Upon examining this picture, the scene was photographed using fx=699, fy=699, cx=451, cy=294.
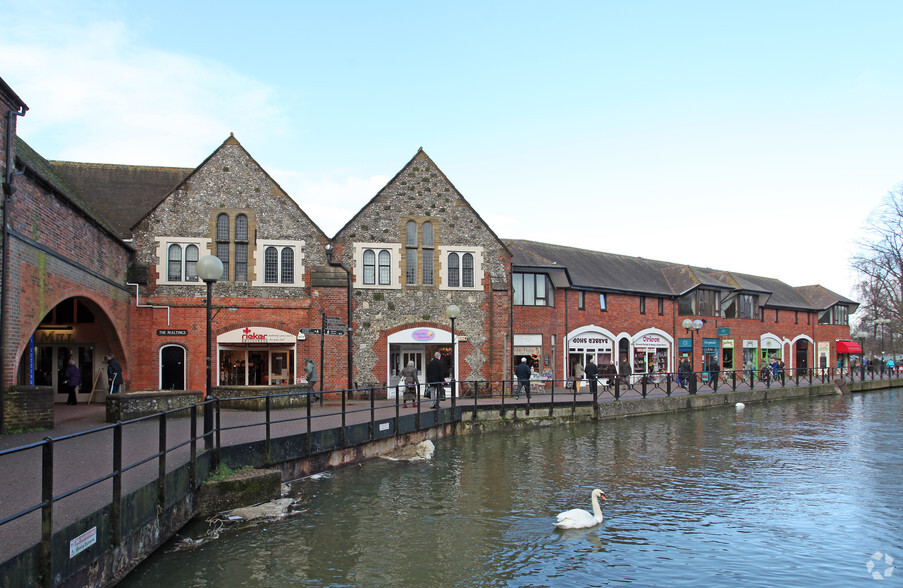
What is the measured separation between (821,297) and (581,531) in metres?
53.6

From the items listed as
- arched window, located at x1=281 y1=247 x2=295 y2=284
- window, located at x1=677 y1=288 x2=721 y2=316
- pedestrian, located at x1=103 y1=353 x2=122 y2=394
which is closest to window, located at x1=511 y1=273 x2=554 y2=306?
arched window, located at x1=281 y1=247 x2=295 y2=284

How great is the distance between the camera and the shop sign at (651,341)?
124ft

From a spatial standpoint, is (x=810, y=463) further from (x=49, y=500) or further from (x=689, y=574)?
(x=49, y=500)

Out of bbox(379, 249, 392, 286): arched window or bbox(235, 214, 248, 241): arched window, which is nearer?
bbox(235, 214, 248, 241): arched window

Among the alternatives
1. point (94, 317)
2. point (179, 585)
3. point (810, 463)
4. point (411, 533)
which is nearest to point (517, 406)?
point (810, 463)

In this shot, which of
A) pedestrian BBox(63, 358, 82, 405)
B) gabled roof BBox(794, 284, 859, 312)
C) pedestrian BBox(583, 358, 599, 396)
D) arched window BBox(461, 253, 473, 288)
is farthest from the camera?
gabled roof BBox(794, 284, 859, 312)

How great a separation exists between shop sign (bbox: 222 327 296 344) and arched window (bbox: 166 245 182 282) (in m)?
2.54

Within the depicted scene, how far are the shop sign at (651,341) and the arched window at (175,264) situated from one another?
77.5 ft

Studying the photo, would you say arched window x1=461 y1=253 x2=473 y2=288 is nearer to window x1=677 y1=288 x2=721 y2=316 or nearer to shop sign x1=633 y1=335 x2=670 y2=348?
shop sign x1=633 y1=335 x2=670 y2=348

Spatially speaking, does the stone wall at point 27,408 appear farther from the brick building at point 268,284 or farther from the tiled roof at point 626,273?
the tiled roof at point 626,273

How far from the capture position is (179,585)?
7.52m

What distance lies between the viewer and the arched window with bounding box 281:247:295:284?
24859 mm

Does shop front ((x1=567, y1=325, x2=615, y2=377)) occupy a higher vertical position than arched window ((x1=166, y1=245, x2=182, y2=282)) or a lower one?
lower

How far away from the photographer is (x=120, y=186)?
86.3 ft
